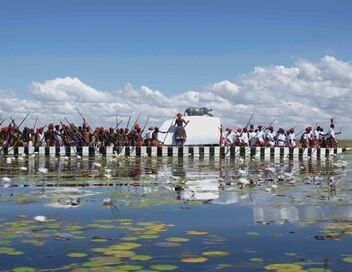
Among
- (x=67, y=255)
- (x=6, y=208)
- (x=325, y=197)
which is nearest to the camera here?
(x=67, y=255)

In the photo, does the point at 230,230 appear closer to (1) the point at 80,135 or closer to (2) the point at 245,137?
(1) the point at 80,135

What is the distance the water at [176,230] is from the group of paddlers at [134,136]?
19603mm

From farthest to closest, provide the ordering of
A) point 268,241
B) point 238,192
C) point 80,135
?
point 80,135 → point 238,192 → point 268,241

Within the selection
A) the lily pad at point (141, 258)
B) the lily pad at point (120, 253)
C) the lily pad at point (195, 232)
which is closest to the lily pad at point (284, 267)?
the lily pad at point (141, 258)

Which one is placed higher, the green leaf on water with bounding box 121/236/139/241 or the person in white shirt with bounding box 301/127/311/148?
the person in white shirt with bounding box 301/127/311/148

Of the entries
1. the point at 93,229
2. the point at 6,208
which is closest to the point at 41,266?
the point at 93,229

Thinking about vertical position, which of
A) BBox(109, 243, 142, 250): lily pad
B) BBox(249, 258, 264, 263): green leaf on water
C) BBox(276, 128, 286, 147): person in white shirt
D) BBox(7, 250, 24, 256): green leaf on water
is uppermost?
BBox(276, 128, 286, 147): person in white shirt

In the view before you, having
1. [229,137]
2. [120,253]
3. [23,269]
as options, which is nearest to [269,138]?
[229,137]

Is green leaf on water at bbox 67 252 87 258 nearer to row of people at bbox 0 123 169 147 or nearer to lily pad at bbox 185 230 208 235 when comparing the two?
lily pad at bbox 185 230 208 235

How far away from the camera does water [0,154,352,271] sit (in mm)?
3807

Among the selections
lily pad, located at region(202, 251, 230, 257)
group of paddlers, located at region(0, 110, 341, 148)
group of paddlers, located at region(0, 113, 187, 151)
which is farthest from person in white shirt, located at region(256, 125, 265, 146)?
lily pad, located at region(202, 251, 230, 257)

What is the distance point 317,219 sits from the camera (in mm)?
5652

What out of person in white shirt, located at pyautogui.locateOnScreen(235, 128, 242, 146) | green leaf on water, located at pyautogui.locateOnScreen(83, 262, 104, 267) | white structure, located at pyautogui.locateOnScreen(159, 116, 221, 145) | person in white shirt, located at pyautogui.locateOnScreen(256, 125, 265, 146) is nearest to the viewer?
green leaf on water, located at pyautogui.locateOnScreen(83, 262, 104, 267)

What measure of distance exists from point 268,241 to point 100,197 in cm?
357
